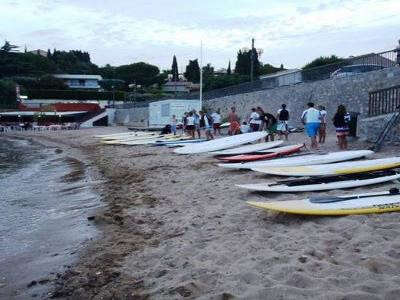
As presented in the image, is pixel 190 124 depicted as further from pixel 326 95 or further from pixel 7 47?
pixel 7 47

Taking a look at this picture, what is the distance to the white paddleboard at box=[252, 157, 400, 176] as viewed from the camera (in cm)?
827

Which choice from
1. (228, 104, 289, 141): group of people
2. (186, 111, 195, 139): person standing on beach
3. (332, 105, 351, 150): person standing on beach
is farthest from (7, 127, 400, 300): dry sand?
(186, 111, 195, 139): person standing on beach

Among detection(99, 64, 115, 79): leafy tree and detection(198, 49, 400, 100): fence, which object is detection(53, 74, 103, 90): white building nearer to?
detection(99, 64, 115, 79): leafy tree

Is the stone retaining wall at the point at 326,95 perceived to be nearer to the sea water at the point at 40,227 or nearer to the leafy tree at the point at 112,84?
the sea water at the point at 40,227

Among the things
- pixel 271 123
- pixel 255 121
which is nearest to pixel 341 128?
pixel 271 123

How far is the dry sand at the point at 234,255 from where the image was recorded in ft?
13.5

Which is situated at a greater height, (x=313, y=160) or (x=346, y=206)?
(x=313, y=160)

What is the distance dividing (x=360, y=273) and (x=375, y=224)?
4.49 ft

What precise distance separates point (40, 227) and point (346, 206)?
518cm

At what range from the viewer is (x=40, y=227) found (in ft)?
26.5

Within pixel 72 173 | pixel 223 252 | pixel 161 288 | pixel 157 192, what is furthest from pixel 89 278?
pixel 72 173

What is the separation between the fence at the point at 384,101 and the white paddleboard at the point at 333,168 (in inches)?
171

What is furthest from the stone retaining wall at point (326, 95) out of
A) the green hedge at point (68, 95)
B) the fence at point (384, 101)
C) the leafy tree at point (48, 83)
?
the leafy tree at point (48, 83)

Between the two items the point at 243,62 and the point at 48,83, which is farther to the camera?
the point at 48,83
